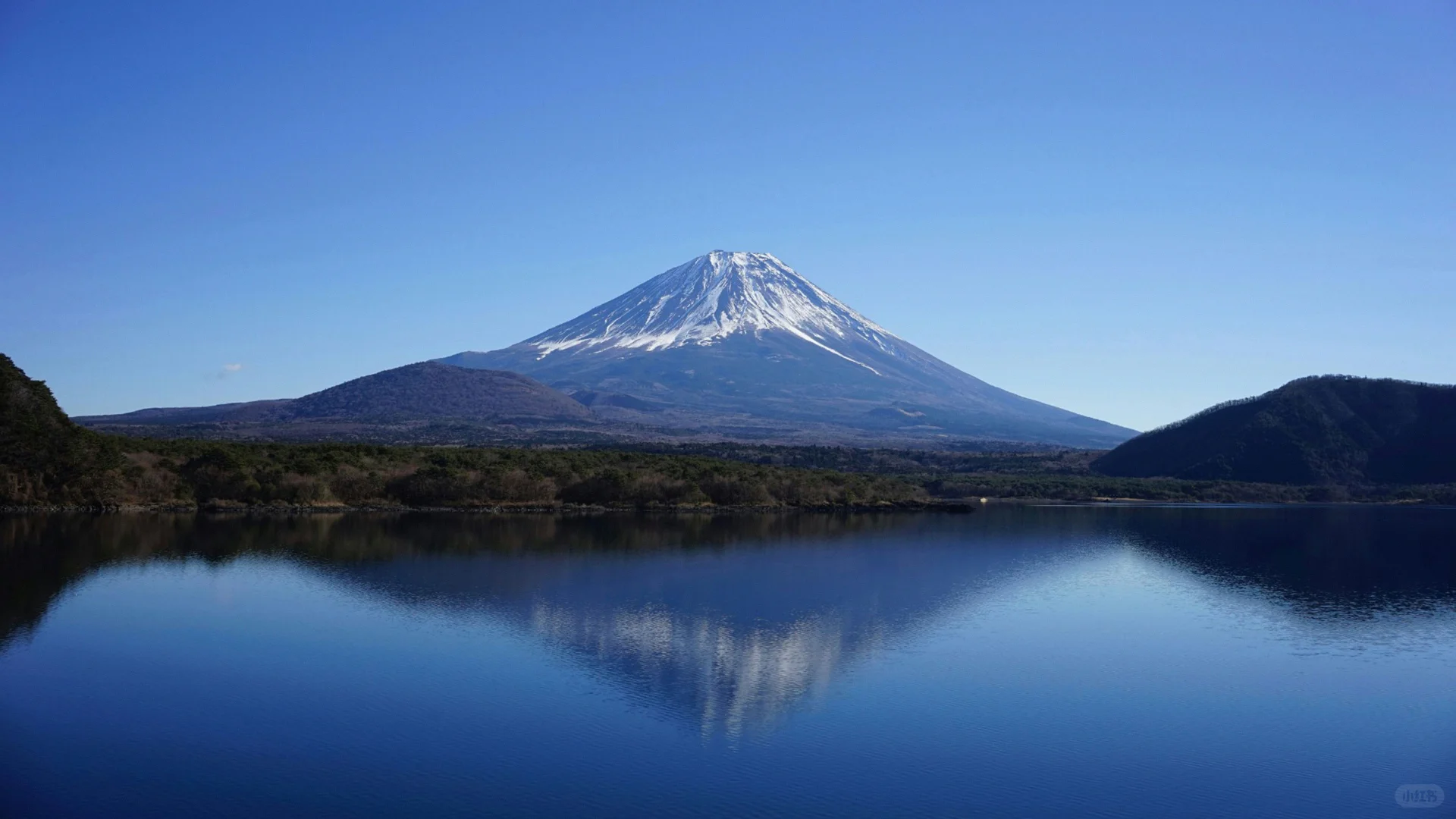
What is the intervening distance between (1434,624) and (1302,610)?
2510 mm

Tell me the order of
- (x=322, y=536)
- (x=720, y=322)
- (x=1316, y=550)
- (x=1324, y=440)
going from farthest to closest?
(x=720, y=322) < (x=1324, y=440) < (x=1316, y=550) < (x=322, y=536)

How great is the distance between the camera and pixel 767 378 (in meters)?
171

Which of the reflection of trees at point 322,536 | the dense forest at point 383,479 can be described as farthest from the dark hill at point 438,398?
the reflection of trees at point 322,536

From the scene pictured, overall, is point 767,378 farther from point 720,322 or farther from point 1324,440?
point 1324,440

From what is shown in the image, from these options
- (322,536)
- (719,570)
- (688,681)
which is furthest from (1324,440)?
(688,681)

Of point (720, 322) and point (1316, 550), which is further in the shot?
point (720, 322)

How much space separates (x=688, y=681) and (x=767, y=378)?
505 feet

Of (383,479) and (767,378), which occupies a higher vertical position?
(767,378)

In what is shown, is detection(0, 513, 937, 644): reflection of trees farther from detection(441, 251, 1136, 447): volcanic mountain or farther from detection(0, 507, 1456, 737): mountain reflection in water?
detection(441, 251, 1136, 447): volcanic mountain

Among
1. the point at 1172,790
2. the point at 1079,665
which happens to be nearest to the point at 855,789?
the point at 1172,790

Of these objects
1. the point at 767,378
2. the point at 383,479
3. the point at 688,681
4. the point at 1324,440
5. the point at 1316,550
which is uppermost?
the point at 767,378

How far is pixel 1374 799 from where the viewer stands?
12766 mm

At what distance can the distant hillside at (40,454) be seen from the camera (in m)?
34.3

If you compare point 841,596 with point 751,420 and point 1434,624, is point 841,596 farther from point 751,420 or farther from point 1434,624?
point 751,420
